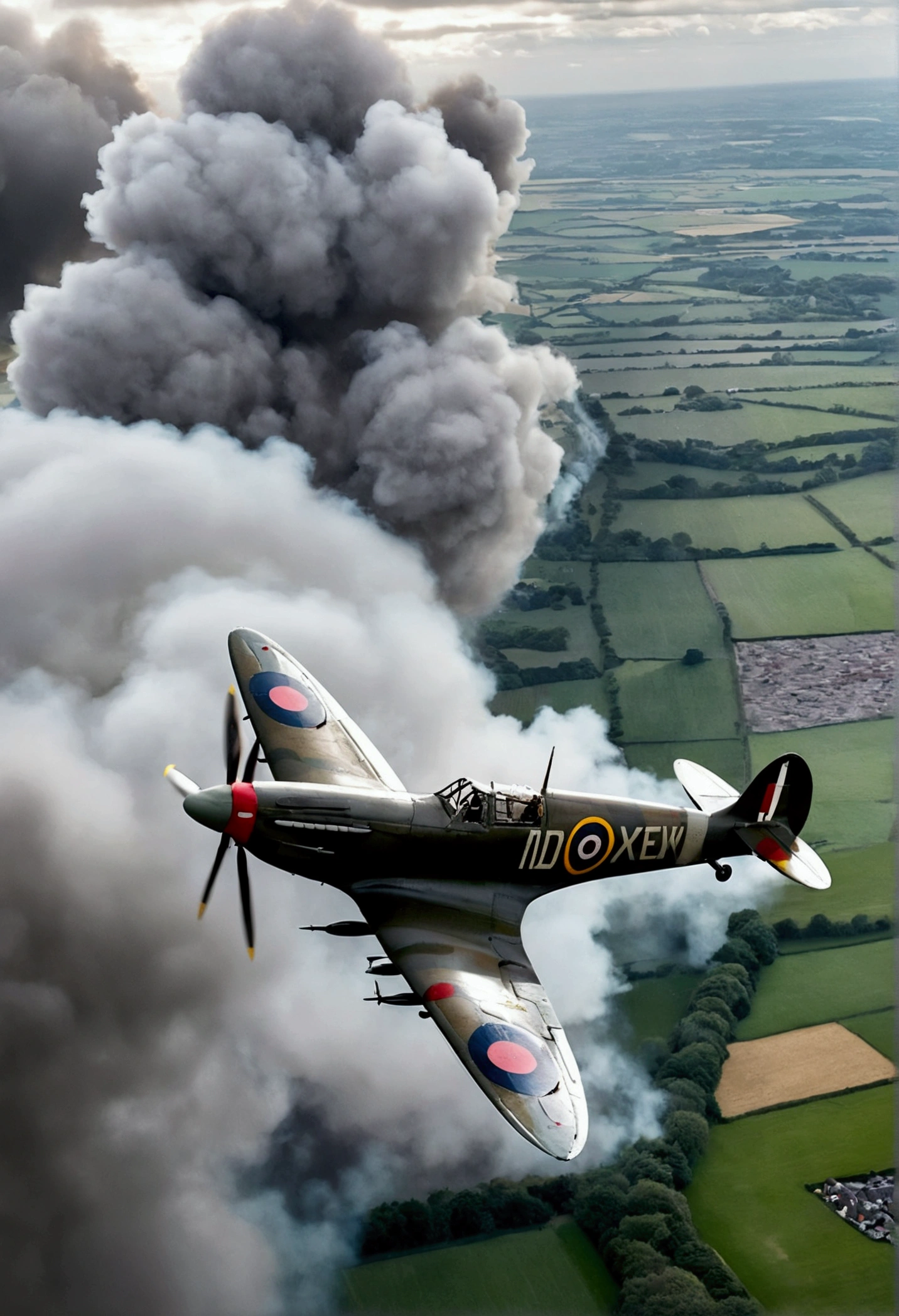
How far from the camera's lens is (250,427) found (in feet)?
143

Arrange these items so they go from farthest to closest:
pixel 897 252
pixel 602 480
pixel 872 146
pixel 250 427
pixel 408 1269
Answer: pixel 872 146 < pixel 897 252 < pixel 602 480 < pixel 250 427 < pixel 408 1269

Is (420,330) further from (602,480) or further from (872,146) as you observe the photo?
(872,146)

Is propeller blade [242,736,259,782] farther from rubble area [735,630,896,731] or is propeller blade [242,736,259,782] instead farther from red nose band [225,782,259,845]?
rubble area [735,630,896,731]

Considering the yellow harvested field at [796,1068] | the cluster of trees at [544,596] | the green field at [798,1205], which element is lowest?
the green field at [798,1205]

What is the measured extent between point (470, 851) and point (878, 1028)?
31285mm

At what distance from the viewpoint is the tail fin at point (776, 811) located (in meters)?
22.2

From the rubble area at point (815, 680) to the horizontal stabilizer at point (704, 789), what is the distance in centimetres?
3573

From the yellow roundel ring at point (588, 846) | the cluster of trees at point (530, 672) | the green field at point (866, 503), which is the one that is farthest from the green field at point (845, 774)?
the yellow roundel ring at point (588, 846)

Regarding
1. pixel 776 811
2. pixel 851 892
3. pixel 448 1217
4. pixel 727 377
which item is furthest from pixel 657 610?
pixel 776 811

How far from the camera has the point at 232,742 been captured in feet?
67.8

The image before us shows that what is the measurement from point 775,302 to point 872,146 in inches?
2805

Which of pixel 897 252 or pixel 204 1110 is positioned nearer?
pixel 204 1110

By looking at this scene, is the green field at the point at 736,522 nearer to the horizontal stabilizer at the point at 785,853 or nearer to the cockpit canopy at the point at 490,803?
the horizontal stabilizer at the point at 785,853

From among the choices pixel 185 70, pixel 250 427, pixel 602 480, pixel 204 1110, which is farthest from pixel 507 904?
pixel 602 480
